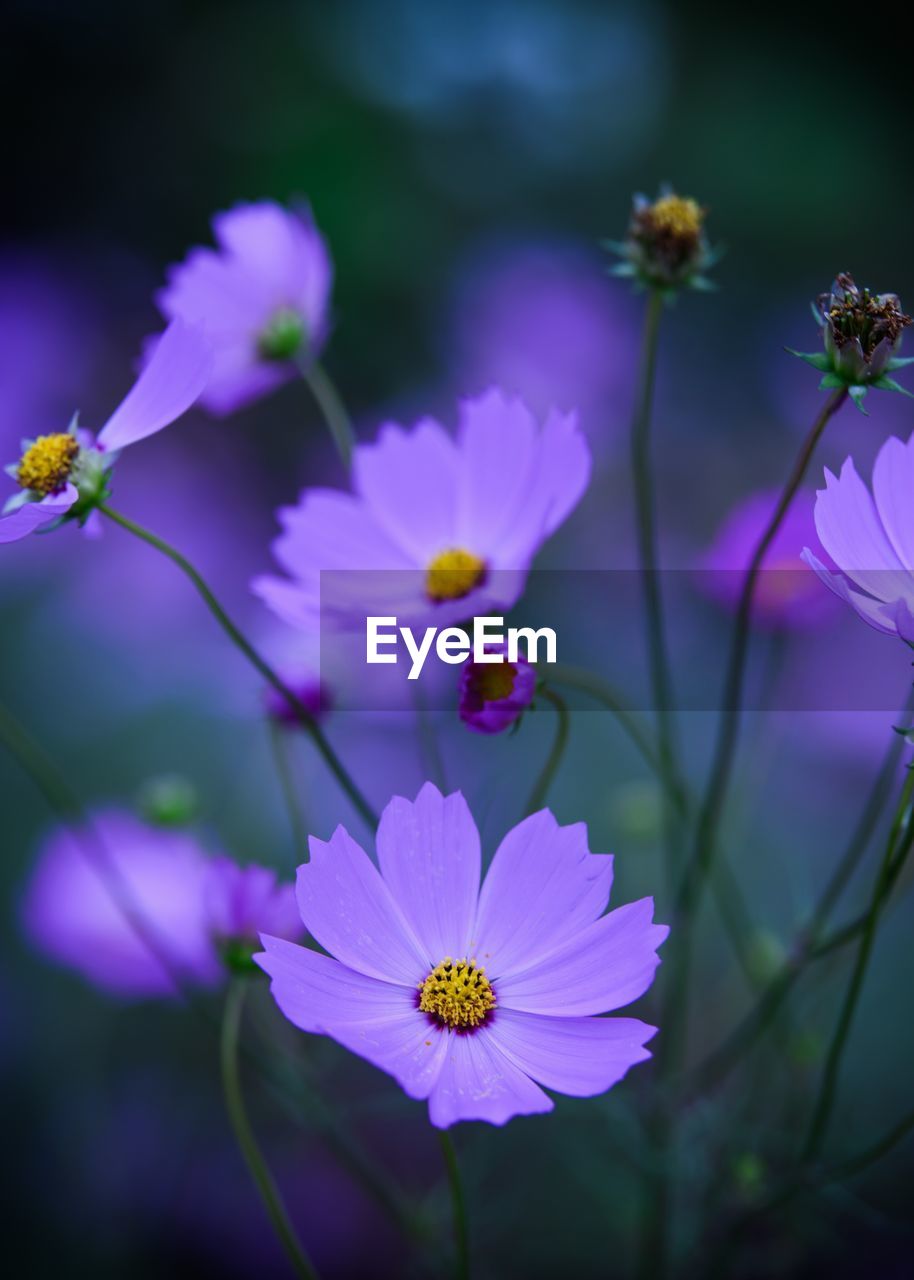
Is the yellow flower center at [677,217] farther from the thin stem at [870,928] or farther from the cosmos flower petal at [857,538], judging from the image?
the thin stem at [870,928]

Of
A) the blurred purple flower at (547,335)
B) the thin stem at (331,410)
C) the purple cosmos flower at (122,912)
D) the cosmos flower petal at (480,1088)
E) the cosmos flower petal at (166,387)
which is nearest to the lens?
the cosmos flower petal at (480,1088)

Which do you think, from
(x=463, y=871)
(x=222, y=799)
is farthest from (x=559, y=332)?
(x=463, y=871)

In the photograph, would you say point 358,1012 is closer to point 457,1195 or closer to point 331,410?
point 457,1195

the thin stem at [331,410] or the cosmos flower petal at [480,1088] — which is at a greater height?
the thin stem at [331,410]

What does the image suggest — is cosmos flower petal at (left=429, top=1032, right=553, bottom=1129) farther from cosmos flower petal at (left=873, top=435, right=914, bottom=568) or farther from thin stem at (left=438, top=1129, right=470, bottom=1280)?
cosmos flower petal at (left=873, top=435, right=914, bottom=568)

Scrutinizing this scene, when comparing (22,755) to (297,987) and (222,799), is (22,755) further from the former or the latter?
(222,799)

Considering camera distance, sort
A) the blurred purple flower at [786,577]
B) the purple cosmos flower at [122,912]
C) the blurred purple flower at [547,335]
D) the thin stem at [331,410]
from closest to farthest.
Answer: the thin stem at [331,410], the blurred purple flower at [786,577], the purple cosmos flower at [122,912], the blurred purple flower at [547,335]

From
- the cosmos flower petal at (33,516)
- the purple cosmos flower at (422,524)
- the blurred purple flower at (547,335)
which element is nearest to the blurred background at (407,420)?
the blurred purple flower at (547,335)
